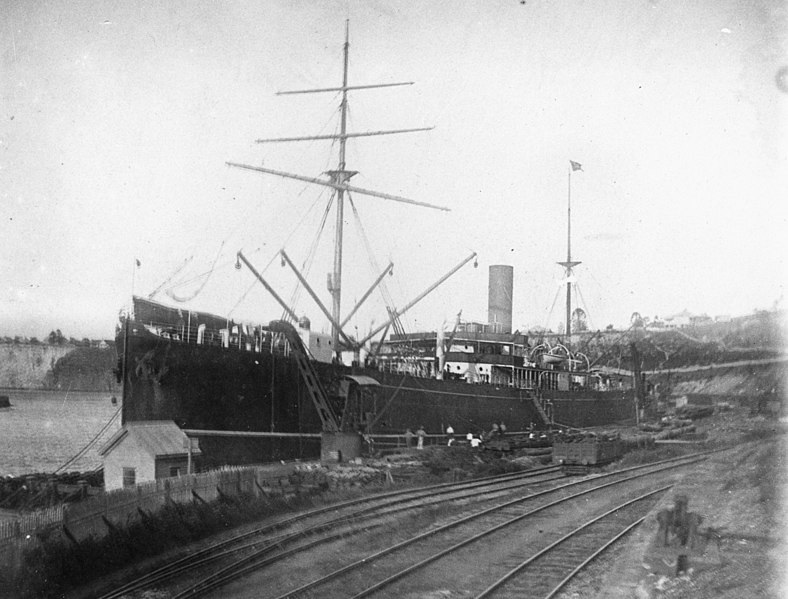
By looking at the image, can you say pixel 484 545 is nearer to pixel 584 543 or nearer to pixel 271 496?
pixel 584 543

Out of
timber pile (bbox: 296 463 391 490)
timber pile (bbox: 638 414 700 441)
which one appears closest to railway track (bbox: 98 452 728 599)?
timber pile (bbox: 638 414 700 441)

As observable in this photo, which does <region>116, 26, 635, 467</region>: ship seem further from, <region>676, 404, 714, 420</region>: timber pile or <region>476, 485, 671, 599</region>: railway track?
<region>476, 485, 671, 599</region>: railway track

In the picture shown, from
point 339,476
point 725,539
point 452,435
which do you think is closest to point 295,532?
point 339,476

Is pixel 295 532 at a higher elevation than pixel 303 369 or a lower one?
lower

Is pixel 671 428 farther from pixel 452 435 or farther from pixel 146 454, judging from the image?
pixel 146 454

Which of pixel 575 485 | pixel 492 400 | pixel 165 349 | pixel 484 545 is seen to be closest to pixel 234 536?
pixel 484 545

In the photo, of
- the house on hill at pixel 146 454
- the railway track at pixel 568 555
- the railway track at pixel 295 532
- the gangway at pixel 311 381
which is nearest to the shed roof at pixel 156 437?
the house on hill at pixel 146 454

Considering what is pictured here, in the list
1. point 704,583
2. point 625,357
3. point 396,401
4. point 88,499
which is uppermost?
point 625,357
